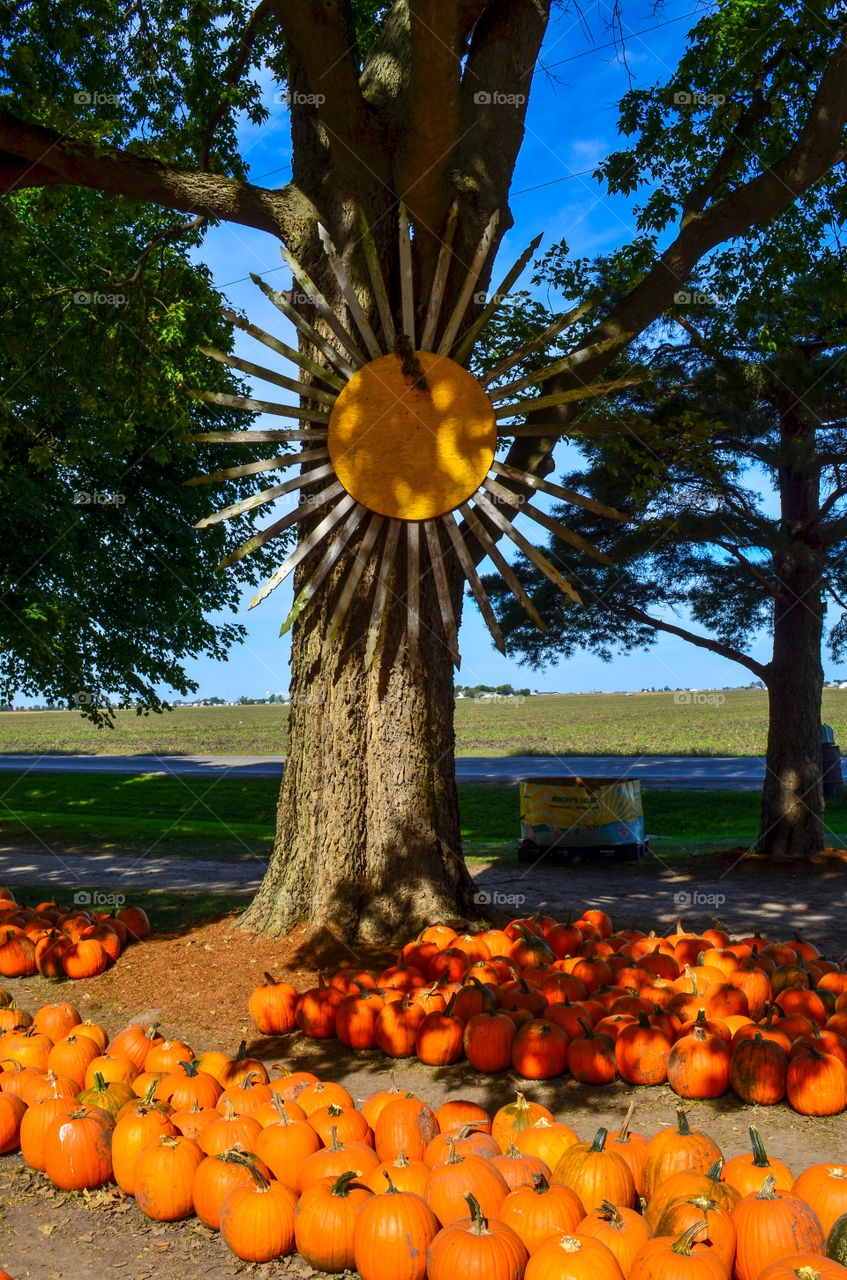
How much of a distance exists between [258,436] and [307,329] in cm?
78

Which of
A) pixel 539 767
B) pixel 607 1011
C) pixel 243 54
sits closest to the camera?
pixel 607 1011

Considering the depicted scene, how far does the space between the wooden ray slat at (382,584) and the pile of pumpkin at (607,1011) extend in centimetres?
195

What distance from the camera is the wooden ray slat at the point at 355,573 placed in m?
6.64

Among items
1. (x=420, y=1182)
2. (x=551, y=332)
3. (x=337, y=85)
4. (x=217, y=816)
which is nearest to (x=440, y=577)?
(x=551, y=332)

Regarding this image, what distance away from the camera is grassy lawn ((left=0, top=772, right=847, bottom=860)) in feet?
48.6

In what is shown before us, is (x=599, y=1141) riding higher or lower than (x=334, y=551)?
lower

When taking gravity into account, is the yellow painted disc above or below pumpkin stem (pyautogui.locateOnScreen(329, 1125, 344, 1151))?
above

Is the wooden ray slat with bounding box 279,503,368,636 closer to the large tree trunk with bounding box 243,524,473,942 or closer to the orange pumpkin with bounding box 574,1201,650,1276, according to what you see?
the large tree trunk with bounding box 243,524,473,942

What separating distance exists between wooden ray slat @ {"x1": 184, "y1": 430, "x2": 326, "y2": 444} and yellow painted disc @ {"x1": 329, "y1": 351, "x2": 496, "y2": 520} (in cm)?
28

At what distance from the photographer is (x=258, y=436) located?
22.1 ft

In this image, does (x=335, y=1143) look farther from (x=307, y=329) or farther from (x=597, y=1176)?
(x=307, y=329)

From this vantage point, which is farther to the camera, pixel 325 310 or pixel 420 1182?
pixel 325 310

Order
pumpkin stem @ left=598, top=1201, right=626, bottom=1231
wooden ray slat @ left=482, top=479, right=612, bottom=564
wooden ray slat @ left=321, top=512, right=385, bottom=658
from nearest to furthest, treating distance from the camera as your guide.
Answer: pumpkin stem @ left=598, top=1201, right=626, bottom=1231
wooden ray slat @ left=482, top=479, right=612, bottom=564
wooden ray slat @ left=321, top=512, right=385, bottom=658

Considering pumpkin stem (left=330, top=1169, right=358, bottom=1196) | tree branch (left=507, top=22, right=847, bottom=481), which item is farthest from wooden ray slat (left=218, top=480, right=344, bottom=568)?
pumpkin stem (left=330, top=1169, right=358, bottom=1196)
